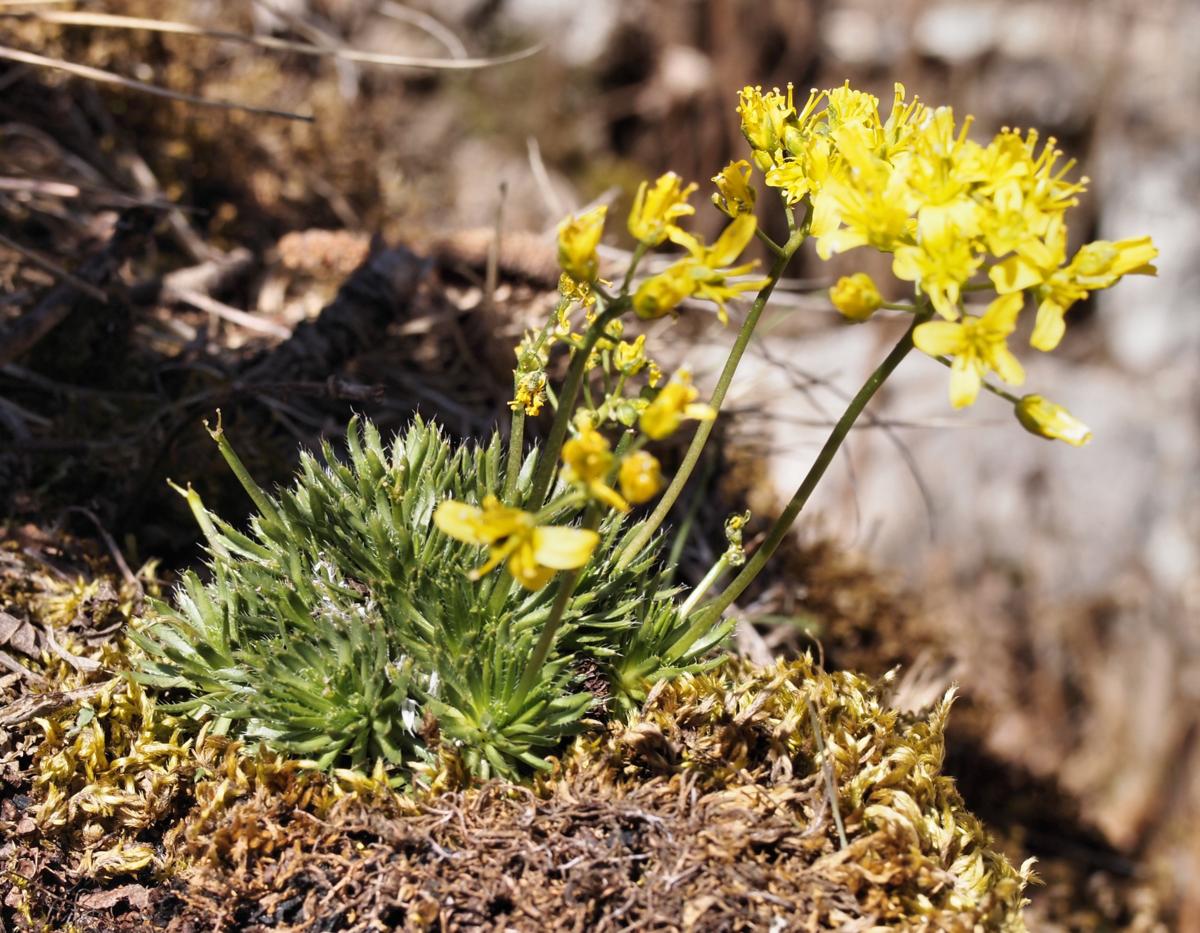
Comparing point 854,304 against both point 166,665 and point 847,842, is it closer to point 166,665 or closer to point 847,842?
point 847,842

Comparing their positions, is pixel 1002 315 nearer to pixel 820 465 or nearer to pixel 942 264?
pixel 942 264

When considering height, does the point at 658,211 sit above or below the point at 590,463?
above

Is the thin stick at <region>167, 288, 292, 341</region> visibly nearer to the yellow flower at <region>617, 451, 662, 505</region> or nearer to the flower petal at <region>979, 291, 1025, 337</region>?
the yellow flower at <region>617, 451, 662, 505</region>

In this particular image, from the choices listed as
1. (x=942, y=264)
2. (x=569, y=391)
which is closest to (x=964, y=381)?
(x=942, y=264)

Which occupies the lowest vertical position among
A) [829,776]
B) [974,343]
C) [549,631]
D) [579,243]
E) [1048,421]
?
[829,776]

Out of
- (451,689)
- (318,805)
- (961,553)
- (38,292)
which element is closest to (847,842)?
(451,689)

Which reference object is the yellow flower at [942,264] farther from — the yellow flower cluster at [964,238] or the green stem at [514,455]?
the green stem at [514,455]

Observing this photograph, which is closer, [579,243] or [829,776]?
[579,243]
